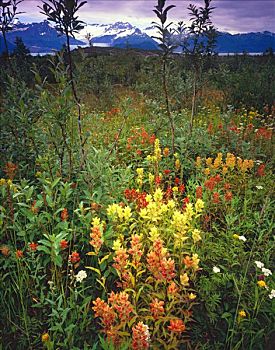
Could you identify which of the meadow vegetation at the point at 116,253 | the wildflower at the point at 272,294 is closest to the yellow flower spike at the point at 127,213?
the meadow vegetation at the point at 116,253

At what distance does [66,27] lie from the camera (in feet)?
10.7

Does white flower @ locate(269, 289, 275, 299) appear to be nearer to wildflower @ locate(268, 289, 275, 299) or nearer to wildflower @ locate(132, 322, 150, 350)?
wildflower @ locate(268, 289, 275, 299)

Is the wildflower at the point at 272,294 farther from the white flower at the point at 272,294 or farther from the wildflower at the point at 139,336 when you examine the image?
the wildflower at the point at 139,336

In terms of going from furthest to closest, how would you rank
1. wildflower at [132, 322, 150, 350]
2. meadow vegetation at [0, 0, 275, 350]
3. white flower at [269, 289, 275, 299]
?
1. white flower at [269, 289, 275, 299]
2. meadow vegetation at [0, 0, 275, 350]
3. wildflower at [132, 322, 150, 350]

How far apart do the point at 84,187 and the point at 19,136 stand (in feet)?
4.66

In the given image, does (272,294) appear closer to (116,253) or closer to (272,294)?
(272,294)

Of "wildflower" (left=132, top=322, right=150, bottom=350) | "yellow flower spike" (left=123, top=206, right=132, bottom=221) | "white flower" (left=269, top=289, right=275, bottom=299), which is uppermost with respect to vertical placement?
"yellow flower spike" (left=123, top=206, right=132, bottom=221)

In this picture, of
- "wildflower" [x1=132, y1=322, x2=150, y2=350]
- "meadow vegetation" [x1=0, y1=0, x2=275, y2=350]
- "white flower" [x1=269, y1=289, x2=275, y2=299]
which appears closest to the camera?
"wildflower" [x1=132, y1=322, x2=150, y2=350]

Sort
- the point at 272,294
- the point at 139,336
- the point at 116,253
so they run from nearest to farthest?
1. the point at 139,336
2. the point at 116,253
3. the point at 272,294

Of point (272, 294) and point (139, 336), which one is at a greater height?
point (139, 336)

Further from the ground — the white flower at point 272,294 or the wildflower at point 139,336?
the wildflower at point 139,336

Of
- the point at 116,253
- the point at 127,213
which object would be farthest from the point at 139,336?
the point at 127,213

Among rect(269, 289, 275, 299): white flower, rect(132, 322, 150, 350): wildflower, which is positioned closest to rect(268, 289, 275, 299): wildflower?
rect(269, 289, 275, 299): white flower

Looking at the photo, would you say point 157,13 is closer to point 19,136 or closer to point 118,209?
point 19,136
